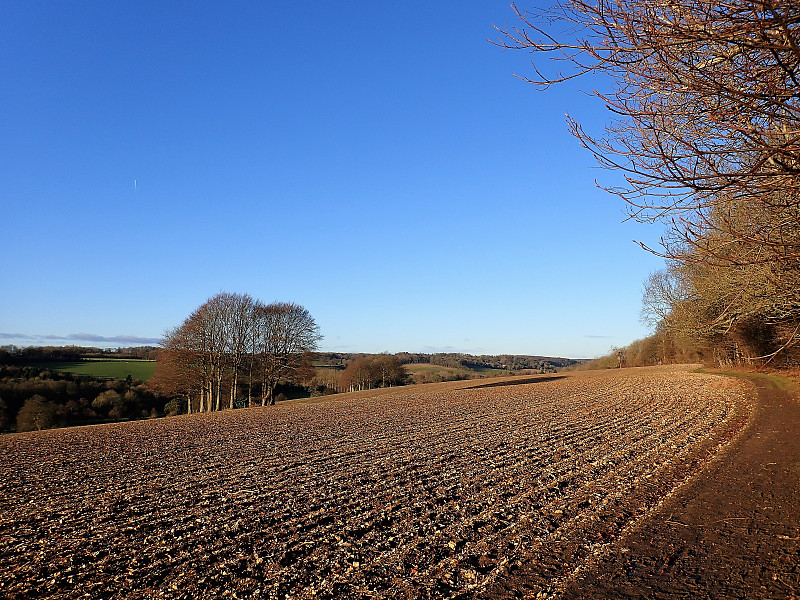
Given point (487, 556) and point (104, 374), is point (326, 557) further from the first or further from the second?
point (104, 374)

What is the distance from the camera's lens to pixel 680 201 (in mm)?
5230

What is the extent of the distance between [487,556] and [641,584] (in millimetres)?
1712

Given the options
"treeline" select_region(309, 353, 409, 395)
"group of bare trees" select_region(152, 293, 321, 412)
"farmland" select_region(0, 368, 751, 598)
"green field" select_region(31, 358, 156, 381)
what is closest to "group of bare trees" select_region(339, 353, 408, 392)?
"treeline" select_region(309, 353, 409, 395)

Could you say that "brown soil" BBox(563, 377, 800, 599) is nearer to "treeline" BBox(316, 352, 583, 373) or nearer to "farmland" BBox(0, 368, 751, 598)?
"farmland" BBox(0, 368, 751, 598)

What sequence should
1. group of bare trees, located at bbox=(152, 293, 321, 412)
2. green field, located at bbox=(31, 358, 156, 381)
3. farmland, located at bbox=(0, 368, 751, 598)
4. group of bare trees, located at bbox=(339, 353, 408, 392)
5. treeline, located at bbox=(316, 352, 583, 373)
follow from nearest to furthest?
farmland, located at bbox=(0, 368, 751, 598), group of bare trees, located at bbox=(152, 293, 321, 412), green field, located at bbox=(31, 358, 156, 381), group of bare trees, located at bbox=(339, 353, 408, 392), treeline, located at bbox=(316, 352, 583, 373)

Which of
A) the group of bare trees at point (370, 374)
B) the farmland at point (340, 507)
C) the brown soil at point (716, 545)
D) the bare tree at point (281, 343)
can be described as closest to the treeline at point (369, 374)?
the group of bare trees at point (370, 374)

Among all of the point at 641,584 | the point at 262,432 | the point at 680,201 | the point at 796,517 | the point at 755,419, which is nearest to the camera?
the point at 680,201

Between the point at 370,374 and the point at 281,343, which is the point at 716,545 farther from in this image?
the point at 370,374

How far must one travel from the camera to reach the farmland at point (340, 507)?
19.6 ft

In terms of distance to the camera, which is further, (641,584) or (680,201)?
(641,584)

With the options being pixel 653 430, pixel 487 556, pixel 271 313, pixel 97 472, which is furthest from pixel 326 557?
pixel 271 313

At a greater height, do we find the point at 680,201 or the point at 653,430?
the point at 680,201

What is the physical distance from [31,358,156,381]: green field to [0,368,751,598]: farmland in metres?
46.8

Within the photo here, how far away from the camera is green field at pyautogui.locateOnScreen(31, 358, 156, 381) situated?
200ft
